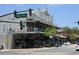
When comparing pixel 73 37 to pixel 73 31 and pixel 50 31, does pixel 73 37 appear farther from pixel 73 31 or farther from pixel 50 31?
pixel 50 31

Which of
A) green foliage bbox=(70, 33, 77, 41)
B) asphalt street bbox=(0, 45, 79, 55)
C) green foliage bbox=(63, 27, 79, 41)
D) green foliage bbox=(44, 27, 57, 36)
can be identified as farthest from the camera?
green foliage bbox=(44, 27, 57, 36)

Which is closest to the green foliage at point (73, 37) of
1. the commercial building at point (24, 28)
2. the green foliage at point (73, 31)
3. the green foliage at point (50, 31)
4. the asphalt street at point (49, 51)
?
the green foliage at point (73, 31)

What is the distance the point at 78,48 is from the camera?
29266 millimetres

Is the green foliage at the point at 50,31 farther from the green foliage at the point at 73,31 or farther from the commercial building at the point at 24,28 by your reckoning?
the green foliage at the point at 73,31

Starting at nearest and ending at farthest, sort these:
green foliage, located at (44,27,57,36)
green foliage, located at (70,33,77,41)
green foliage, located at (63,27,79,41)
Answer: green foliage, located at (63,27,79,41), green foliage, located at (70,33,77,41), green foliage, located at (44,27,57,36)

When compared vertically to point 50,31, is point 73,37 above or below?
below

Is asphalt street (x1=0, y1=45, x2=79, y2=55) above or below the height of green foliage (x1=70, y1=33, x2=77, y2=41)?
below

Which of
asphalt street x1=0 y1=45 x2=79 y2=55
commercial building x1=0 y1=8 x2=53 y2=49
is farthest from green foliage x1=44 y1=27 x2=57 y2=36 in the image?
asphalt street x1=0 y1=45 x2=79 y2=55

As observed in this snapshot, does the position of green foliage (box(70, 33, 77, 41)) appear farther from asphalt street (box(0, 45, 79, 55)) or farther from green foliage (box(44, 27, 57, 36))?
green foliage (box(44, 27, 57, 36))

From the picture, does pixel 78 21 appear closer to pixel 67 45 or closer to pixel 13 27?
pixel 67 45

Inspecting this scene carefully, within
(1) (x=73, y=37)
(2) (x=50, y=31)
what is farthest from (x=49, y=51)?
(2) (x=50, y=31)

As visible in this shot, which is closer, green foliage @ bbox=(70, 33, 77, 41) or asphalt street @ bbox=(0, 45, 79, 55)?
asphalt street @ bbox=(0, 45, 79, 55)

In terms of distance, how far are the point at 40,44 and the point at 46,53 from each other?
156 inches
